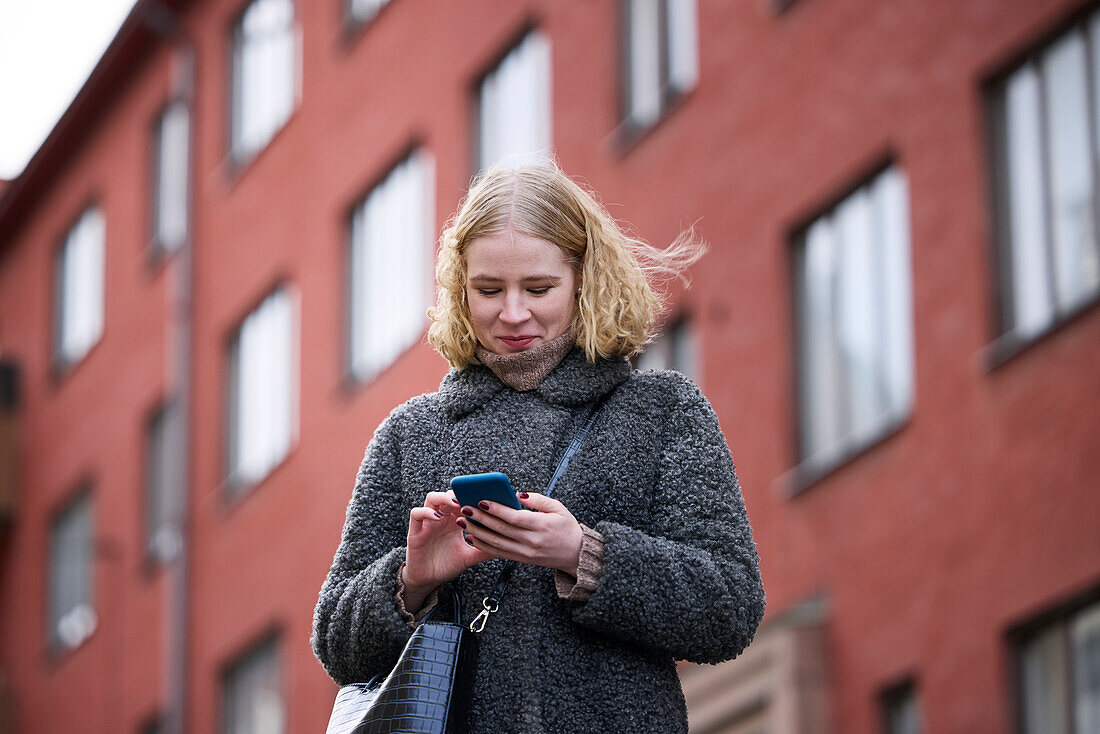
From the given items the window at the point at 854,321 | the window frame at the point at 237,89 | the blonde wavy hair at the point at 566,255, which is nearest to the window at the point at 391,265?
the window frame at the point at 237,89

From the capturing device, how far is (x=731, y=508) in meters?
3.75

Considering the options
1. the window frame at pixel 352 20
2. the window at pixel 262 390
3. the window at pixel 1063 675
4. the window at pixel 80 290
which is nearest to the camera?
the window at pixel 1063 675

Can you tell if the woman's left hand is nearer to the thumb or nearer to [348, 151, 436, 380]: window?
the thumb

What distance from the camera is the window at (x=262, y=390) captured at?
24.1 meters

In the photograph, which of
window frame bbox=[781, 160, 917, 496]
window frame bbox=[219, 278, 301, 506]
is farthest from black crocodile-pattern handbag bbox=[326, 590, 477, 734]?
window frame bbox=[219, 278, 301, 506]

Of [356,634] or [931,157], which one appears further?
[931,157]

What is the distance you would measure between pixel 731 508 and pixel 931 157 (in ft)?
37.0

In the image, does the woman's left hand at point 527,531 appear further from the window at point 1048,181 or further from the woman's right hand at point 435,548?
the window at point 1048,181

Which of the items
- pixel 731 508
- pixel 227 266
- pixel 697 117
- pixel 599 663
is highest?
pixel 227 266

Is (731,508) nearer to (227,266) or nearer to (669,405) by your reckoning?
(669,405)

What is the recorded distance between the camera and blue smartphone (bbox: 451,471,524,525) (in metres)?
3.43

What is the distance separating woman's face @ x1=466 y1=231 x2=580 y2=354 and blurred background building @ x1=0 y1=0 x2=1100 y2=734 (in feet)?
1.67

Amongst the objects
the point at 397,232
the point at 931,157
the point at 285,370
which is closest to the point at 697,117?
the point at 931,157

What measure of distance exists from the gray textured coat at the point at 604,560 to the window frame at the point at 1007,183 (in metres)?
9.71
